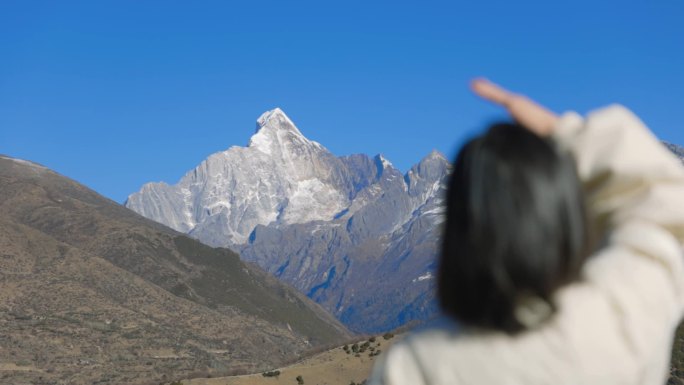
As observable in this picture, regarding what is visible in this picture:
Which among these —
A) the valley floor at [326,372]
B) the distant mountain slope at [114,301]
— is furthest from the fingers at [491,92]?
the distant mountain slope at [114,301]

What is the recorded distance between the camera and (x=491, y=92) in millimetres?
2150

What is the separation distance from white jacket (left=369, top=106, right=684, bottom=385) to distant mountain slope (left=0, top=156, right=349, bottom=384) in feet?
199

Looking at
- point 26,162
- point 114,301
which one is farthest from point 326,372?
point 26,162

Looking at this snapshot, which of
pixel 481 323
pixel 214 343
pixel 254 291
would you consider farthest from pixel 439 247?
pixel 254 291

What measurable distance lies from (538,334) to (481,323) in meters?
0.11

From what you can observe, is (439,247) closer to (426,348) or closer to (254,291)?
(426,348)

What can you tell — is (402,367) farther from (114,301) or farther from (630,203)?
(114,301)

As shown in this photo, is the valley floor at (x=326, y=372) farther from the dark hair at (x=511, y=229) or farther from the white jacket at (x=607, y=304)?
the dark hair at (x=511, y=229)

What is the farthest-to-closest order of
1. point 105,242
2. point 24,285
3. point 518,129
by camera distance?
point 105,242, point 24,285, point 518,129

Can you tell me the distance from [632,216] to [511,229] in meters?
0.36

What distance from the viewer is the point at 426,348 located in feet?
6.09

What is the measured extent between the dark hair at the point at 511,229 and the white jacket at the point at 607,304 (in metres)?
0.05

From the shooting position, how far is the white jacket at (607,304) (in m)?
1.77

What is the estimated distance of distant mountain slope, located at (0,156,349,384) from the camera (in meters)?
78.8
